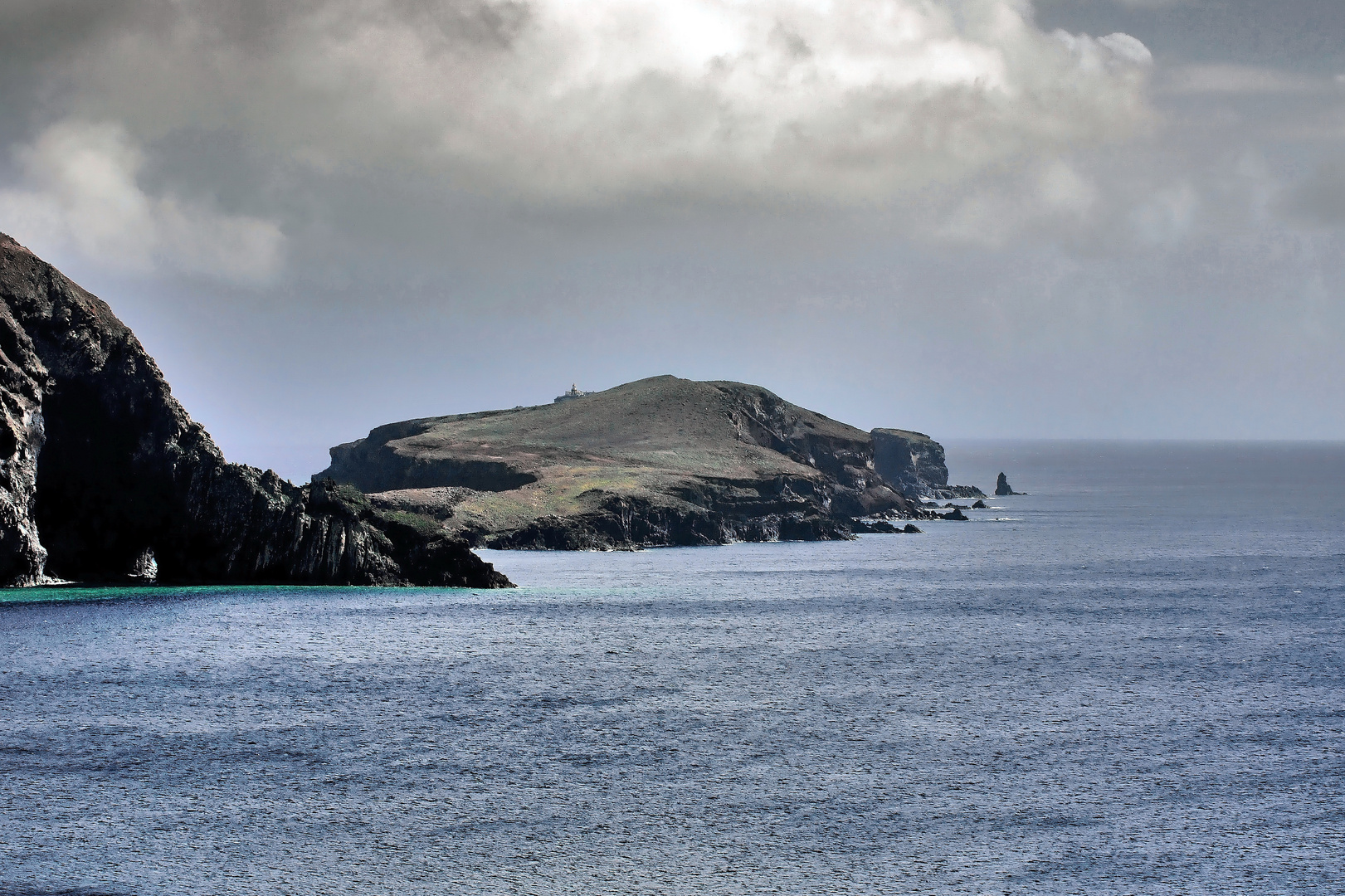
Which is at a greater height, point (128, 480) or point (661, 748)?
point (128, 480)

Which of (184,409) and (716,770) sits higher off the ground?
(184,409)

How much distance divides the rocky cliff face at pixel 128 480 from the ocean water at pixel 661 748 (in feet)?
26.8

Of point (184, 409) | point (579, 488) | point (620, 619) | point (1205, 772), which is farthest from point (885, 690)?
point (579, 488)

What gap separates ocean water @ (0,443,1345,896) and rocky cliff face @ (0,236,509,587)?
26.8 feet

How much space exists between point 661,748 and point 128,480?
221 feet

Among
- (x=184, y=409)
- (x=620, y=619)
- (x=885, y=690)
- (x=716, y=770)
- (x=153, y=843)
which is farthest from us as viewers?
Answer: (x=184, y=409)

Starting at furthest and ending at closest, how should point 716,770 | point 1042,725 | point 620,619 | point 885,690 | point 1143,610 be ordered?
1. point 1143,610
2. point 620,619
3. point 885,690
4. point 1042,725
5. point 716,770

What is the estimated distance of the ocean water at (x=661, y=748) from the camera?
2894 cm

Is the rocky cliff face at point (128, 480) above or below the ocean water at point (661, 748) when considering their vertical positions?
above

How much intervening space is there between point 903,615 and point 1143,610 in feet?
62.0

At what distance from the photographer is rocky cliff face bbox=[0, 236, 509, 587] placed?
292 ft

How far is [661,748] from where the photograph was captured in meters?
41.3

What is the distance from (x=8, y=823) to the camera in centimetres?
3081

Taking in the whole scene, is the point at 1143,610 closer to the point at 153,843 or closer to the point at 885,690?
the point at 885,690
